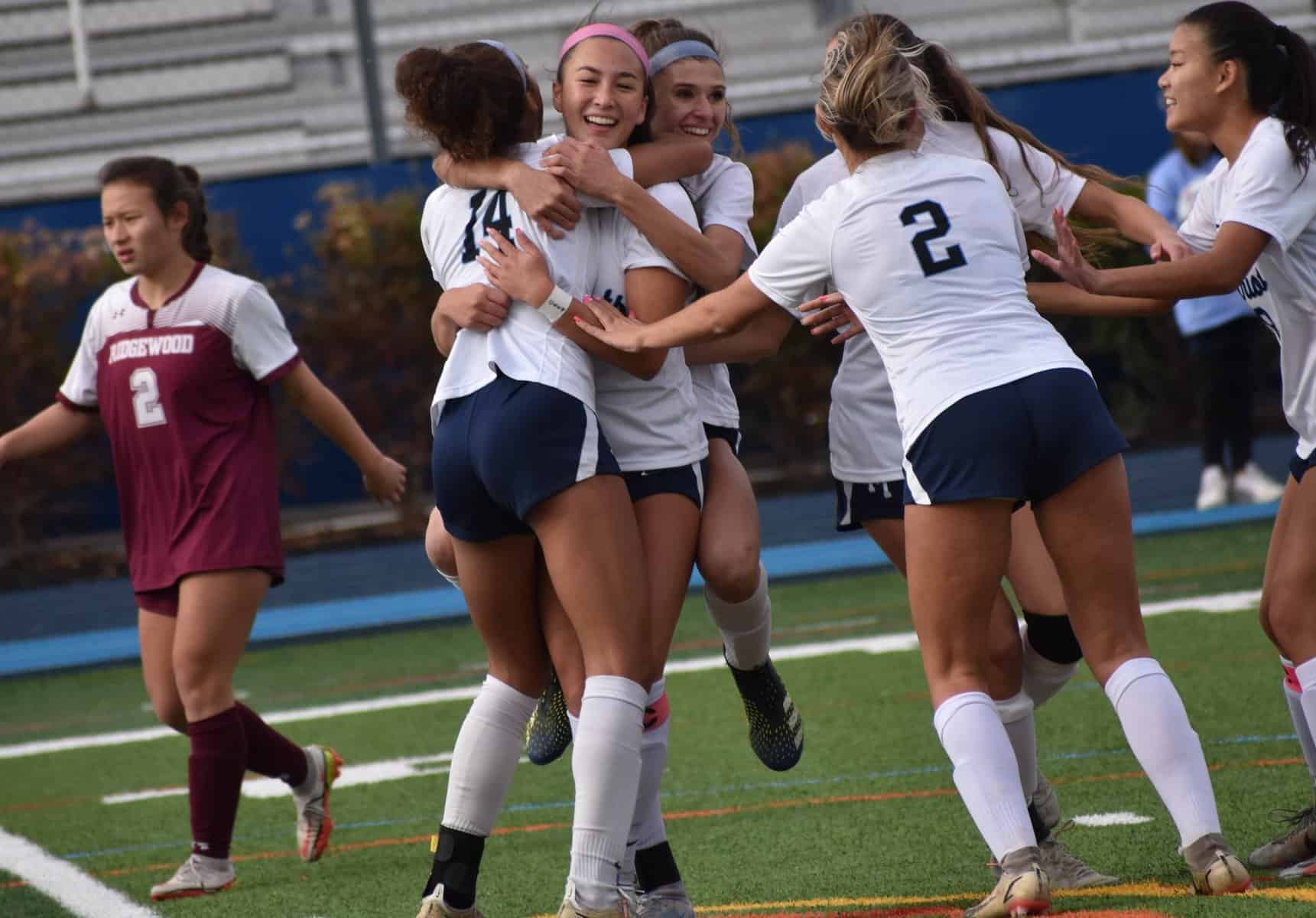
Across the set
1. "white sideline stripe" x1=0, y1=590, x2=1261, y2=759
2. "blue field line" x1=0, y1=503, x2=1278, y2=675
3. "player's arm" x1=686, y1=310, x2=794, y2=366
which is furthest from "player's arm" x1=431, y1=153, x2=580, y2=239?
"blue field line" x1=0, y1=503, x2=1278, y2=675

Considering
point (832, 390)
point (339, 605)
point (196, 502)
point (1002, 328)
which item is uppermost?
point (1002, 328)

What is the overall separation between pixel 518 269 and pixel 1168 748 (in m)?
1.57

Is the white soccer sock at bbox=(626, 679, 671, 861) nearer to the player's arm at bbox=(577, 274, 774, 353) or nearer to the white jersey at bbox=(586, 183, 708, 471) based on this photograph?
the white jersey at bbox=(586, 183, 708, 471)

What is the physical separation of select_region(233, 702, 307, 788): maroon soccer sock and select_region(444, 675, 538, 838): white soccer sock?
1516mm

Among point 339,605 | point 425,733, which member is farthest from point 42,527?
point 425,733

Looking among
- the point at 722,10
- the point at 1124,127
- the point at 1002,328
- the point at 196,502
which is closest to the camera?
the point at 1002,328

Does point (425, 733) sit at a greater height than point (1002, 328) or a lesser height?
lesser

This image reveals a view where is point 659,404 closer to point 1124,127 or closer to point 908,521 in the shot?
point 908,521

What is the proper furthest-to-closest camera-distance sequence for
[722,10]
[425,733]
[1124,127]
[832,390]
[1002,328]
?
[722,10] < [1124,127] < [425,733] < [832,390] < [1002,328]

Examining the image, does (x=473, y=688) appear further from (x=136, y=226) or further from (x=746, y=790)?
(x=136, y=226)

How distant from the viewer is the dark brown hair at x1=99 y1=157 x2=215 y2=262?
5.02 m

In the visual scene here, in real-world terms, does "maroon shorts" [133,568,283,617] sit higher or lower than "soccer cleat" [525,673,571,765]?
higher

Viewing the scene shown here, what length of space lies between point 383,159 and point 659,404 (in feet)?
29.9

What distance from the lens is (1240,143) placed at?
12.8ft
